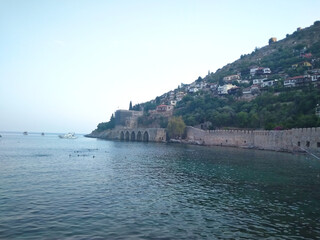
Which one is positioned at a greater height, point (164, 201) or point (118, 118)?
point (118, 118)

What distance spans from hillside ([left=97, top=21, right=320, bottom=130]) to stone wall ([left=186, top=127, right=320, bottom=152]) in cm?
303

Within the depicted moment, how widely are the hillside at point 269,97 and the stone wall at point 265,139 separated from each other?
3.03 m

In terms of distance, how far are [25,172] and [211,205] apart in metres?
16.6

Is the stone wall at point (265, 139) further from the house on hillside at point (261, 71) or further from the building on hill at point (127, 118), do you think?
the house on hillside at point (261, 71)

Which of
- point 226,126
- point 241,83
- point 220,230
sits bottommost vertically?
point 220,230

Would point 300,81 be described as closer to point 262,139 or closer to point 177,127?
point 262,139

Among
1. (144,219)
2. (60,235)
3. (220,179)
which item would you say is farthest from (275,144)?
(60,235)

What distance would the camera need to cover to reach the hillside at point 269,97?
54.4 meters

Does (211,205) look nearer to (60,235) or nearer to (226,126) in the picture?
(60,235)

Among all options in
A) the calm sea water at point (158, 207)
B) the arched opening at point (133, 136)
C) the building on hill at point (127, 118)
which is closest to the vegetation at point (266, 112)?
the arched opening at point (133, 136)

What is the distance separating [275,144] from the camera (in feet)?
158

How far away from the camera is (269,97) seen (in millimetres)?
66562

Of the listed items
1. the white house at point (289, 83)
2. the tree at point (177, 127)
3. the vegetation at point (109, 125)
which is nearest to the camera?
the white house at point (289, 83)

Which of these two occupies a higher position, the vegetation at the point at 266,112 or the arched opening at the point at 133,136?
the vegetation at the point at 266,112
